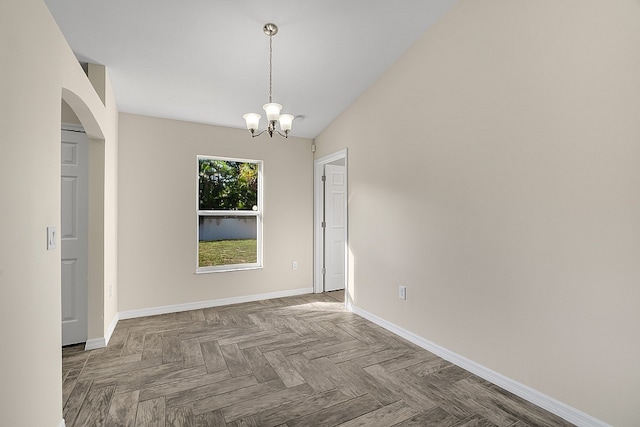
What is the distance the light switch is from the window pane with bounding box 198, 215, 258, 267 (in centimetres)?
251

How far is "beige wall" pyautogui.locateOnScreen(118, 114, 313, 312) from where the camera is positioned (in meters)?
3.66

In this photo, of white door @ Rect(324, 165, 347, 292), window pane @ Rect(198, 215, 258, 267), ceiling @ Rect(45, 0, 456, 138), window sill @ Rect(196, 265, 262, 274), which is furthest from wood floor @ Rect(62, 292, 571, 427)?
ceiling @ Rect(45, 0, 456, 138)

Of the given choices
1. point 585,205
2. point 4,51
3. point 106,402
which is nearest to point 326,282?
point 106,402

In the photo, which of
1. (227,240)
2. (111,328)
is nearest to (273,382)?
(111,328)

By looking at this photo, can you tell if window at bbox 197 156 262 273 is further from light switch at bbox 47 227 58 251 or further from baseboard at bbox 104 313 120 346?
light switch at bbox 47 227 58 251

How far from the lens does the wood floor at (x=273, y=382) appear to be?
1922 millimetres

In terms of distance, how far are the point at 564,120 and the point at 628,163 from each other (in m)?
0.42

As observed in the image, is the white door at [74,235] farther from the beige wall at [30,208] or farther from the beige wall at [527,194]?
the beige wall at [527,194]

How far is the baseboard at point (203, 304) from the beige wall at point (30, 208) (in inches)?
83.6

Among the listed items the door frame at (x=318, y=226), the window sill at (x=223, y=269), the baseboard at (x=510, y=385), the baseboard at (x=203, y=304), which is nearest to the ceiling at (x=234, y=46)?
the door frame at (x=318, y=226)

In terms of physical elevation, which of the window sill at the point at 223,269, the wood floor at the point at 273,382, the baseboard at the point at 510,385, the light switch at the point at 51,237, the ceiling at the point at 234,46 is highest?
the ceiling at the point at 234,46

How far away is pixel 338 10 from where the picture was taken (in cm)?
247

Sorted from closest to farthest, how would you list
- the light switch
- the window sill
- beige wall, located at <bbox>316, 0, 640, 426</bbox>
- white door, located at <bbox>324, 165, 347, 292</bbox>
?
1. the light switch
2. beige wall, located at <bbox>316, 0, 640, 426</bbox>
3. the window sill
4. white door, located at <bbox>324, 165, 347, 292</bbox>

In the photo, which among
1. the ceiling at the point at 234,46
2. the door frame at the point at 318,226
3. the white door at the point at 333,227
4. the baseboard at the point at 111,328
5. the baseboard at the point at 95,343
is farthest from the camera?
the white door at the point at 333,227
